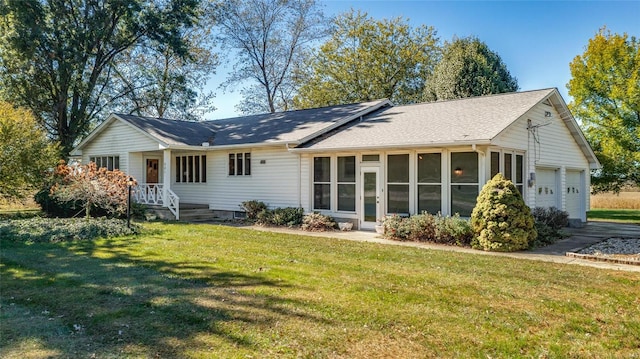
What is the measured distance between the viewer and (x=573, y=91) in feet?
77.6

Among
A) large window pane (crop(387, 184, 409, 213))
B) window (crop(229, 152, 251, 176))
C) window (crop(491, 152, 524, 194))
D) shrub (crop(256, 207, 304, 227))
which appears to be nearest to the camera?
window (crop(491, 152, 524, 194))

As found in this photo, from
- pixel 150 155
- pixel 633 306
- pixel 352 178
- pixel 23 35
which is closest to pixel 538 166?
pixel 352 178

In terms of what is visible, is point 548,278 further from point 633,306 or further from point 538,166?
point 538,166

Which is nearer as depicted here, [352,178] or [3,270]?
[3,270]

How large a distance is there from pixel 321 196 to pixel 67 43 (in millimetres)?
17051

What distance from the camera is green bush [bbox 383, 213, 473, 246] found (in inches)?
422

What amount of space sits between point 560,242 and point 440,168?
357 cm

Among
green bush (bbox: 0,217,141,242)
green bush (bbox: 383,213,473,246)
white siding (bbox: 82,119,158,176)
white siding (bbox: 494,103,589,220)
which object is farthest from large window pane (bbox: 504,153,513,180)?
white siding (bbox: 82,119,158,176)

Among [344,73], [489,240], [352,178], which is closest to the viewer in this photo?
[489,240]

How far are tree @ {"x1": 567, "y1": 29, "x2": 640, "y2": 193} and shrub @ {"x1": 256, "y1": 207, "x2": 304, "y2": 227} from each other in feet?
53.6

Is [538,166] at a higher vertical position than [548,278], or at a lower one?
higher

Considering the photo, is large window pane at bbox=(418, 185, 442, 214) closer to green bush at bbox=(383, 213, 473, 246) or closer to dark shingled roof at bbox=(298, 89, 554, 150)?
green bush at bbox=(383, 213, 473, 246)

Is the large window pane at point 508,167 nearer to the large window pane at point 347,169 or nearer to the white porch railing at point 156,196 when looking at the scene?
the large window pane at point 347,169

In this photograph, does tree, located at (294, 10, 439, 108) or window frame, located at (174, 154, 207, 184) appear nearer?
window frame, located at (174, 154, 207, 184)
